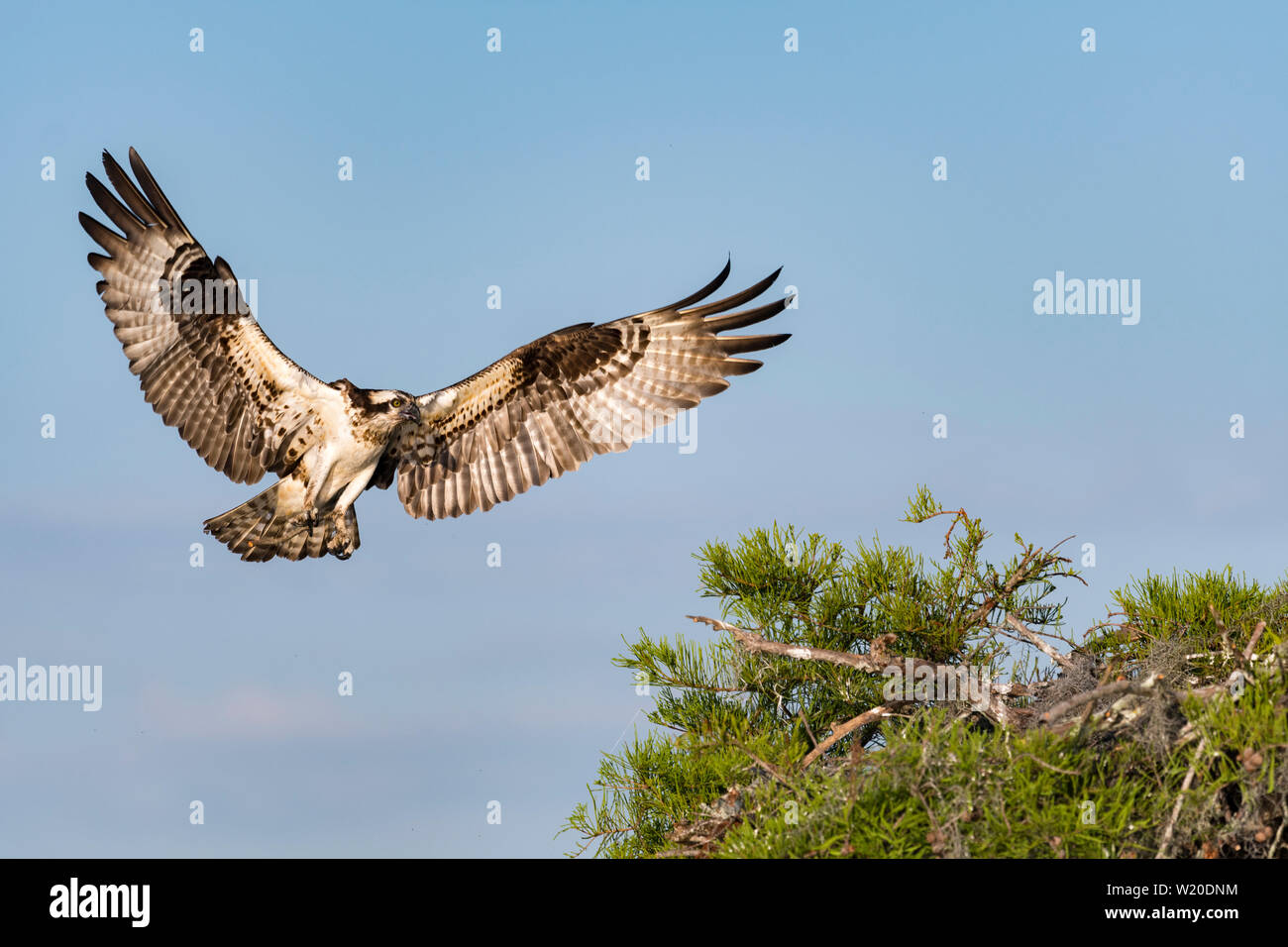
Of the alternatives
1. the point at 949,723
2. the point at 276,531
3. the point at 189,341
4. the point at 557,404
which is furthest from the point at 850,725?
the point at 189,341

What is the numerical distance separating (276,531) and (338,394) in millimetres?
1229

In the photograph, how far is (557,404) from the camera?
348 inches

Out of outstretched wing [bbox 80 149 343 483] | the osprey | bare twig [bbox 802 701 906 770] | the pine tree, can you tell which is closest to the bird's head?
the osprey

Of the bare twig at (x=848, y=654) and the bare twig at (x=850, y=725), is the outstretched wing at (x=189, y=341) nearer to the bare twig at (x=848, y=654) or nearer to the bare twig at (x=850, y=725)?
the bare twig at (x=848, y=654)

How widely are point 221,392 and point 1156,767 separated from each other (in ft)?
22.9

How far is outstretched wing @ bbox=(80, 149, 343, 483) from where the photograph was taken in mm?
8164

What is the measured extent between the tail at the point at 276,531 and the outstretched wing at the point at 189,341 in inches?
13.1

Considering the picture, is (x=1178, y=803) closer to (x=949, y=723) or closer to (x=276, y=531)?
(x=949, y=723)

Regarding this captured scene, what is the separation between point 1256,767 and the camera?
13.7 feet

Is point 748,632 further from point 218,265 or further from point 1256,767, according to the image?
point 218,265

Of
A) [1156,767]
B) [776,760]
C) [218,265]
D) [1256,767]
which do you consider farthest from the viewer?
[218,265]

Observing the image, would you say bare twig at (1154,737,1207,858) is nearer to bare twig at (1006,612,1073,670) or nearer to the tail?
bare twig at (1006,612,1073,670)
